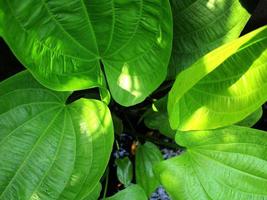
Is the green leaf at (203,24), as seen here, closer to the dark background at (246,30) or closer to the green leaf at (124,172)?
the dark background at (246,30)

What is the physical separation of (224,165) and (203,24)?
24 centimetres

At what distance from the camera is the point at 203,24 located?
2.51 ft

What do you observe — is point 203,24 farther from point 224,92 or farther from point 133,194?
point 133,194

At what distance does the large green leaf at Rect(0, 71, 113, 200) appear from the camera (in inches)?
25.1

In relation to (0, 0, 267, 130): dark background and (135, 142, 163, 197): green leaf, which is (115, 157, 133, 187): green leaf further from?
(0, 0, 267, 130): dark background

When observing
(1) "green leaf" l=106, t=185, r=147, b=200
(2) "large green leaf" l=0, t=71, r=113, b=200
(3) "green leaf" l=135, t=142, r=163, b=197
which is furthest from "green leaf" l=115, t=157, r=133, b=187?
(2) "large green leaf" l=0, t=71, r=113, b=200

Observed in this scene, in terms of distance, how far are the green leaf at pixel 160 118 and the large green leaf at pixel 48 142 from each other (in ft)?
0.65

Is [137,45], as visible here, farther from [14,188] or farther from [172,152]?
[172,152]

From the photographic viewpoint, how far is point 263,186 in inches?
29.7

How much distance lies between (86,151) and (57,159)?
4 cm

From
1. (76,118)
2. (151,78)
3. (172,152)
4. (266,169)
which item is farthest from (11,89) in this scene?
(172,152)

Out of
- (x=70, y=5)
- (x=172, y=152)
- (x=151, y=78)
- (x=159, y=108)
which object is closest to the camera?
(x=70, y=5)

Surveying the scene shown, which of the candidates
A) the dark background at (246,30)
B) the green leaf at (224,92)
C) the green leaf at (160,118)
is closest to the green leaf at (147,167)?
the green leaf at (160,118)

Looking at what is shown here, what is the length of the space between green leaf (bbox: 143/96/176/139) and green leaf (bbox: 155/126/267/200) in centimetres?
11
